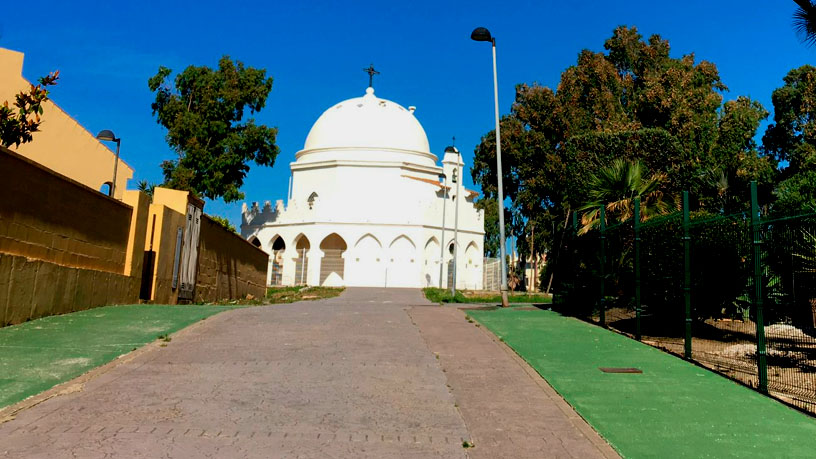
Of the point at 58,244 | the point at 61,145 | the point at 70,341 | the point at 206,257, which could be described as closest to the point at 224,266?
the point at 206,257

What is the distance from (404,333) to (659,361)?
3.84 metres

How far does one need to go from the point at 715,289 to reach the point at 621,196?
4.10m

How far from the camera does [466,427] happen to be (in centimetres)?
573

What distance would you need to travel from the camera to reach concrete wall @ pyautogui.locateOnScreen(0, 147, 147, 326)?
9523 millimetres

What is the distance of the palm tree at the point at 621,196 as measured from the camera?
14.6 metres

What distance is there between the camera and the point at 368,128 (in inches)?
2092

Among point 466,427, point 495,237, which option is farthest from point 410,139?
point 466,427

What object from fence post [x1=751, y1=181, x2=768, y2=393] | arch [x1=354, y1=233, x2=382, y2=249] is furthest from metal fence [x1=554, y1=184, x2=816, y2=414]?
arch [x1=354, y1=233, x2=382, y2=249]

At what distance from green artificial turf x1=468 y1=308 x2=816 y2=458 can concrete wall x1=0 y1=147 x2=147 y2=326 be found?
280 inches

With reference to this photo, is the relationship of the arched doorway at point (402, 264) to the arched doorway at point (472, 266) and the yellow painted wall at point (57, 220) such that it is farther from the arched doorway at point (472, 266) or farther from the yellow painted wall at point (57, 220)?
the yellow painted wall at point (57, 220)

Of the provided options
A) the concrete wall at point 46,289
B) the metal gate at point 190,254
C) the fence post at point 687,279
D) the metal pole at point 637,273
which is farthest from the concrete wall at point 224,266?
the fence post at point 687,279

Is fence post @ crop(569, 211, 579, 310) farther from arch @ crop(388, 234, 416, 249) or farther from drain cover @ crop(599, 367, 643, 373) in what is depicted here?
arch @ crop(388, 234, 416, 249)

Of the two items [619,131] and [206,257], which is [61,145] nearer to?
[206,257]

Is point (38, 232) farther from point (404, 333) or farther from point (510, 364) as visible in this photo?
point (510, 364)
